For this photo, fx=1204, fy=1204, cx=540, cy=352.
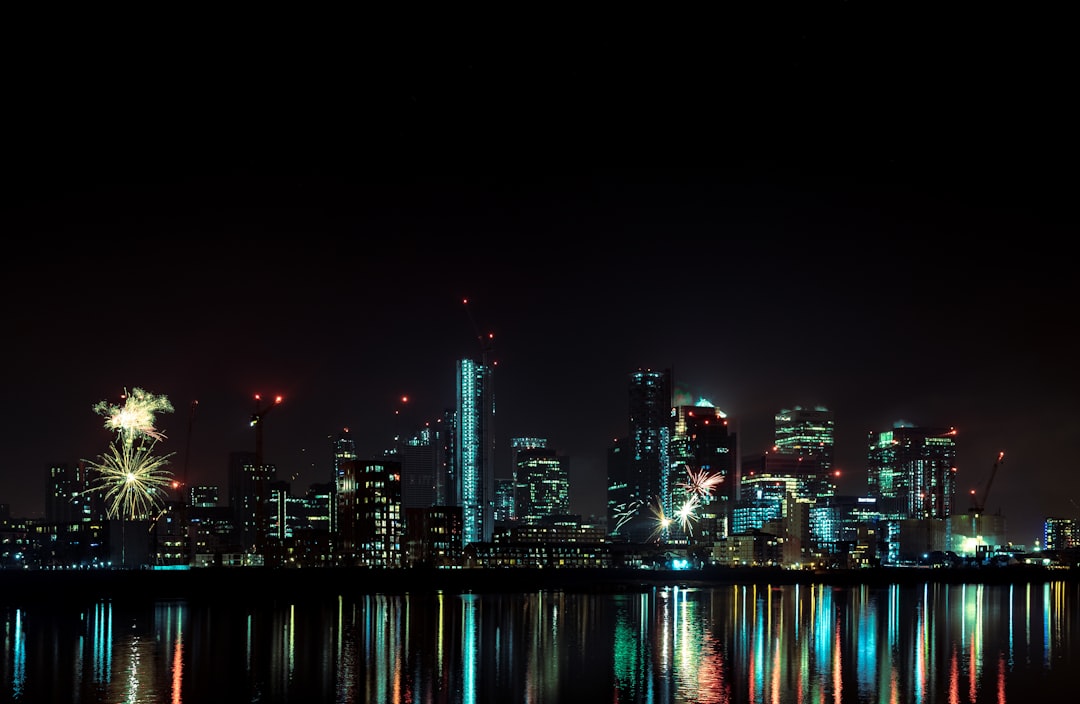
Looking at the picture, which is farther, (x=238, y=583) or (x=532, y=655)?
(x=238, y=583)

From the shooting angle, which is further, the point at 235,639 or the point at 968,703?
the point at 235,639

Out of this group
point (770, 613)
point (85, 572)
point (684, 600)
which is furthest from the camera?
point (85, 572)

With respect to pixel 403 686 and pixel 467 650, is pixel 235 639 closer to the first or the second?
pixel 467 650

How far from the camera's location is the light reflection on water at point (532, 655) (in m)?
50.2

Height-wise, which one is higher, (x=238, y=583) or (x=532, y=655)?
(x=532, y=655)

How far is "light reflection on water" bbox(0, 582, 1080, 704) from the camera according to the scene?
50219 mm

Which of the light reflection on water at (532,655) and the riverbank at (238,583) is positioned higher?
the light reflection on water at (532,655)

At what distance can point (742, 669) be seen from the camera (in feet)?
189

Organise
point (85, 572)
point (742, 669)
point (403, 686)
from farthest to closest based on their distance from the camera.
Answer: point (85, 572)
point (742, 669)
point (403, 686)

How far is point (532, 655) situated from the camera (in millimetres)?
64125

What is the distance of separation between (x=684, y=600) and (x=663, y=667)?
71.5m

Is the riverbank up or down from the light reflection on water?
down

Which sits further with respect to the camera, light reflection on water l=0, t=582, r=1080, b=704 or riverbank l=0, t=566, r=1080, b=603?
riverbank l=0, t=566, r=1080, b=603

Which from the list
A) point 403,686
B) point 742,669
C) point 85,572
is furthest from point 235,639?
point 85,572
